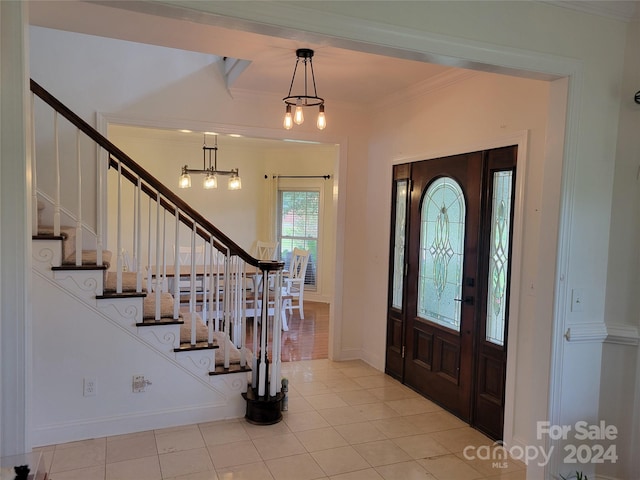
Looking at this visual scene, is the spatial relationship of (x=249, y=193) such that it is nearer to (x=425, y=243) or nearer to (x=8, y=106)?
(x=425, y=243)

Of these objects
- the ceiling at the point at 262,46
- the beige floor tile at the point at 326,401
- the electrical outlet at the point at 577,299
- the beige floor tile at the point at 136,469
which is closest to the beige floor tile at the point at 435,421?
the beige floor tile at the point at 326,401

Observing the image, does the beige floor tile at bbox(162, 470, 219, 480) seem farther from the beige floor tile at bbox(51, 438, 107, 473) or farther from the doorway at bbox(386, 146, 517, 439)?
the doorway at bbox(386, 146, 517, 439)

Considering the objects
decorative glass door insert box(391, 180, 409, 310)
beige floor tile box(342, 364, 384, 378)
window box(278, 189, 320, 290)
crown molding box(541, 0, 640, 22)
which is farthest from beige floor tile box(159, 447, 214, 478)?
window box(278, 189, 320, 290)

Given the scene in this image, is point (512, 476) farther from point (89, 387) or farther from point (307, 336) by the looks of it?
point (307, 336)

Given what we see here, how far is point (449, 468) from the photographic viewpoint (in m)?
2.94

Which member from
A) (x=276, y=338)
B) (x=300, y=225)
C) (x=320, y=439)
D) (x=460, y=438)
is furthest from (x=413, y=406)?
(x=300, y=225)

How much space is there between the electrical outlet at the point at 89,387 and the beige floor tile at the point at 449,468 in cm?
227

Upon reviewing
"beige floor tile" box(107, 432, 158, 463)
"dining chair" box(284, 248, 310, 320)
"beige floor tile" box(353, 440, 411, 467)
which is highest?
"dining chair" box(284, 248, 310, 320)

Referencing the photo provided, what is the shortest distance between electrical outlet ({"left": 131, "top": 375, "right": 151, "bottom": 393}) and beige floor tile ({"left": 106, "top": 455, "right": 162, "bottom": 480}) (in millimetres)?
510

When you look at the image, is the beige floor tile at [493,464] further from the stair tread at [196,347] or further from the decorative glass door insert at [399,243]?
the stair tread at [196,347]

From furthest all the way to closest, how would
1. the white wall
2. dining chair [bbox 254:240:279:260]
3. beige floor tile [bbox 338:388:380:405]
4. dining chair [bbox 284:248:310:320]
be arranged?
dining chair [bbox 254:240:279:260] → dining chair [bbox 284:248:310:320] → beige floor tile [bbox 338:388:380:405] → the white wall

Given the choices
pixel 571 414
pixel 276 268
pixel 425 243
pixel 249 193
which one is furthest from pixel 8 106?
pixel 249 193

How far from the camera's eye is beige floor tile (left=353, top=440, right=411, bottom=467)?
3014 mm

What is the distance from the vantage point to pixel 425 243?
4.12 metres
